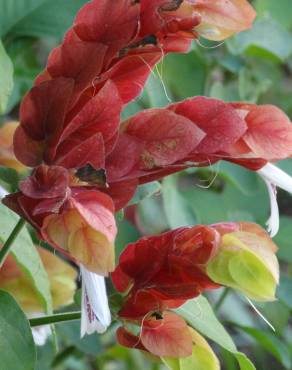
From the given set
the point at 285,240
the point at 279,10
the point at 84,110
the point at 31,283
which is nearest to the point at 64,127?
the point at 84,110

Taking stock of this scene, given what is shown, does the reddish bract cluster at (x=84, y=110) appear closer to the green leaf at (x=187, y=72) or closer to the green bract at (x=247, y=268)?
the green bract at (x=247, y=268)

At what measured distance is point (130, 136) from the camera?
23.8 inches

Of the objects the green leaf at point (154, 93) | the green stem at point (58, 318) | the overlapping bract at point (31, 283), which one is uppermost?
the green stem at point (58, 318)

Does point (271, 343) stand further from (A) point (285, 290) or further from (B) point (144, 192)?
(B) point (144, 192)

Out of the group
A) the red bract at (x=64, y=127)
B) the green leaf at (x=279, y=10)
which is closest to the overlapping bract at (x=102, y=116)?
the red bract at (x=64, y=127)

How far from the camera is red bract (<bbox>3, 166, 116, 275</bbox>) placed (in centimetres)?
52

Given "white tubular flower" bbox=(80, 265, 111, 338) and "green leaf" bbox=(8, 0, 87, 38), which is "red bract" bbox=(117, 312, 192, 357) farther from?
"green leaf" bbox=(8, 0, 87, 38)

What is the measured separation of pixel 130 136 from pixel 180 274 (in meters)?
0.10

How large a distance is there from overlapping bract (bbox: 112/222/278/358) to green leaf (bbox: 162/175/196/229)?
0.42m

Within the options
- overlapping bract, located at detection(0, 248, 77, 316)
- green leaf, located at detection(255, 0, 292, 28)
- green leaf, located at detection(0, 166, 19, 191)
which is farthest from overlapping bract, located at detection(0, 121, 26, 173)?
green leaf, located at detection(255, 0, 292, 28)

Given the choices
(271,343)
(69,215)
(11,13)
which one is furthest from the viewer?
(271,343)

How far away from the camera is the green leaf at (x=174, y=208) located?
A: 1.10m

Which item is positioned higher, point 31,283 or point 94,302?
point 94,302

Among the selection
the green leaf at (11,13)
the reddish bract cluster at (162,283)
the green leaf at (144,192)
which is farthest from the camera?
the green leaf at (11,13)
